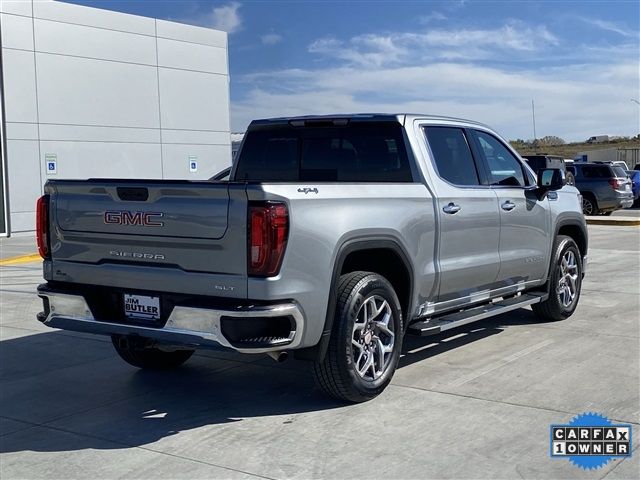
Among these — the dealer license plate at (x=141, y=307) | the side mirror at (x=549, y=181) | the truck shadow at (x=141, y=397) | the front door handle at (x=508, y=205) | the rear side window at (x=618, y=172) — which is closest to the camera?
the truck shadow at (x=141, y=397)

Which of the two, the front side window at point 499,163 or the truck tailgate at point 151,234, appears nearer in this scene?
the truck tailgate at point 151,234

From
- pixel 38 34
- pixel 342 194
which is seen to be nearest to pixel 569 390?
pixel 342 194

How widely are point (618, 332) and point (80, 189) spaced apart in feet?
17.1

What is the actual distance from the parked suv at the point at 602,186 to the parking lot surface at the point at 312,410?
1786cm

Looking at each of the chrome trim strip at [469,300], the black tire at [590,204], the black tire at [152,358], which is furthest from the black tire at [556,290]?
the black tire at [590,204]

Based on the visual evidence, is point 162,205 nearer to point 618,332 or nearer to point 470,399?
point 470,399

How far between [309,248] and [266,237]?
13.8 inches

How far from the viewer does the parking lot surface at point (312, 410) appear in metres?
4.50

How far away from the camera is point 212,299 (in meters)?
4.95

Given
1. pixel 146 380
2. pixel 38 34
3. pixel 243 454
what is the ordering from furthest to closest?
pixel 38 34 → pixel 146 380 → pixel 243 454

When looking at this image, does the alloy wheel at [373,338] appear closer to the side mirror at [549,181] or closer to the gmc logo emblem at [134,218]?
the gmc logo emblem at [134,218]

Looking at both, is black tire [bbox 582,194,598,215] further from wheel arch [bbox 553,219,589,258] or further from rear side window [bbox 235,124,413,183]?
rear side window [bbox 235,124,413,183]

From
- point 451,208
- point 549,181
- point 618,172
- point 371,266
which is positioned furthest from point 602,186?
point 371,266

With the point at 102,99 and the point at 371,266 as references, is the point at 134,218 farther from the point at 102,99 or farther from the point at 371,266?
the point at 102,99
